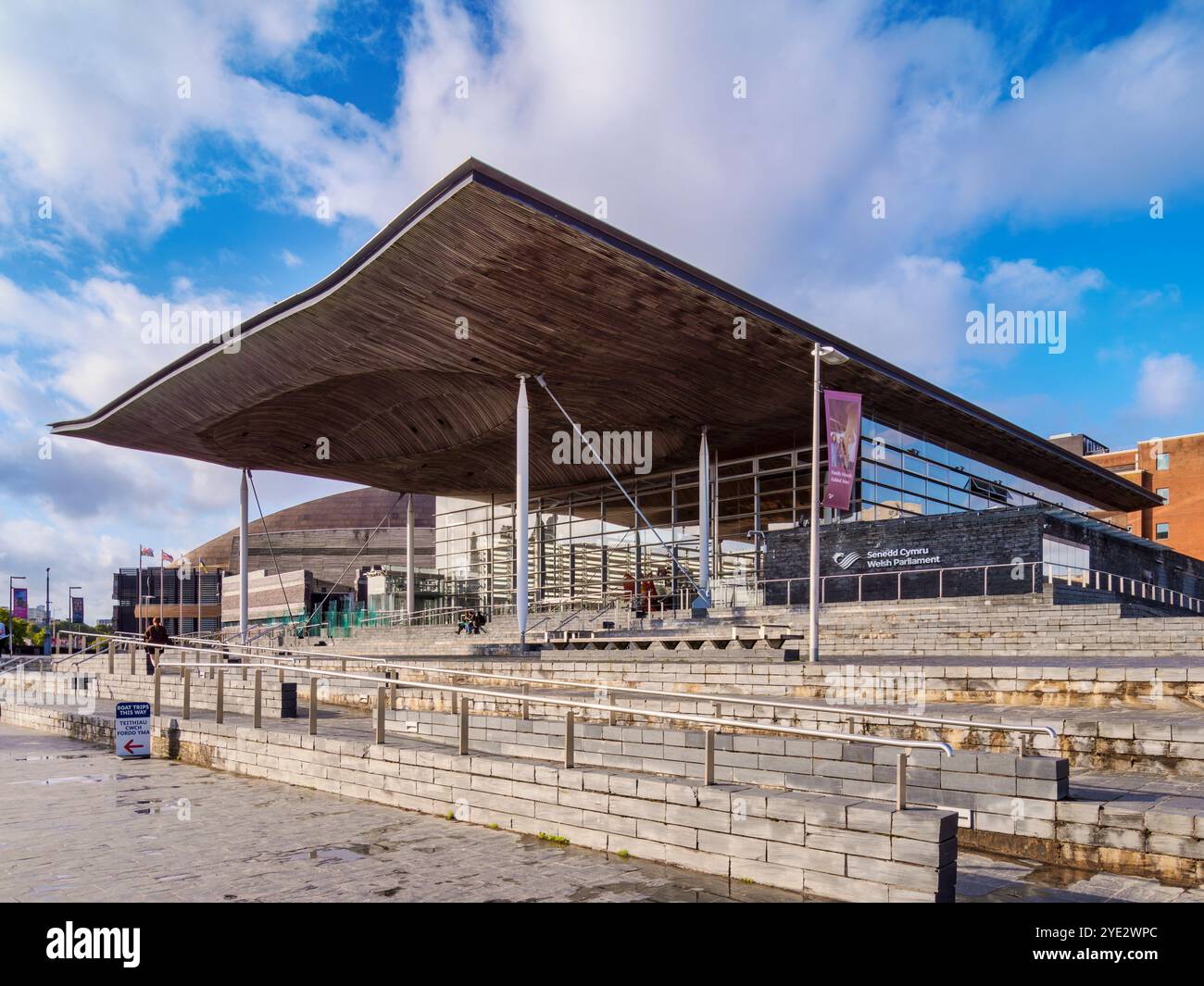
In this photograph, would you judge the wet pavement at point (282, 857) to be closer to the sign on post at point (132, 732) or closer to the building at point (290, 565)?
the sign on post at point (132, 732)

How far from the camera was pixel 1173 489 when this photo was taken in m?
76.1

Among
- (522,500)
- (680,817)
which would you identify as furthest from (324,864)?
(522,500)

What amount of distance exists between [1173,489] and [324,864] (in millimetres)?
84326

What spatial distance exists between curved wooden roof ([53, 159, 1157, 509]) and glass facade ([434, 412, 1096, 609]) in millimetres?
1058

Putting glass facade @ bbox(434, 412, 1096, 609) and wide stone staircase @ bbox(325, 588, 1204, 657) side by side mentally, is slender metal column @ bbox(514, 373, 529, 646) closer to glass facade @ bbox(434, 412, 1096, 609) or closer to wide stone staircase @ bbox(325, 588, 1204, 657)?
wide stone staircase @ bbox(325, 588, 1204, 657)

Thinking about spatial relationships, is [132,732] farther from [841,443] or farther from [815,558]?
[841,443]

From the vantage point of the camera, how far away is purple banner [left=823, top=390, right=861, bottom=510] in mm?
20750

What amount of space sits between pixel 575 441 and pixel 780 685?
25100 mm

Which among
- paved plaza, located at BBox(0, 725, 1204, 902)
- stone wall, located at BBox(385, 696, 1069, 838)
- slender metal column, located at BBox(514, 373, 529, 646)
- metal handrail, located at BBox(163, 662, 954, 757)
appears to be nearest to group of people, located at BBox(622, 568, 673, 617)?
slender metal column, located at BBox(514, 373, 529, 646)

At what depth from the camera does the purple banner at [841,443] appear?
20.8 meters

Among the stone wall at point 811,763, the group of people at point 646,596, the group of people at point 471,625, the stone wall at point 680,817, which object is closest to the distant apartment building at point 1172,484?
the group of people at point 646,596
